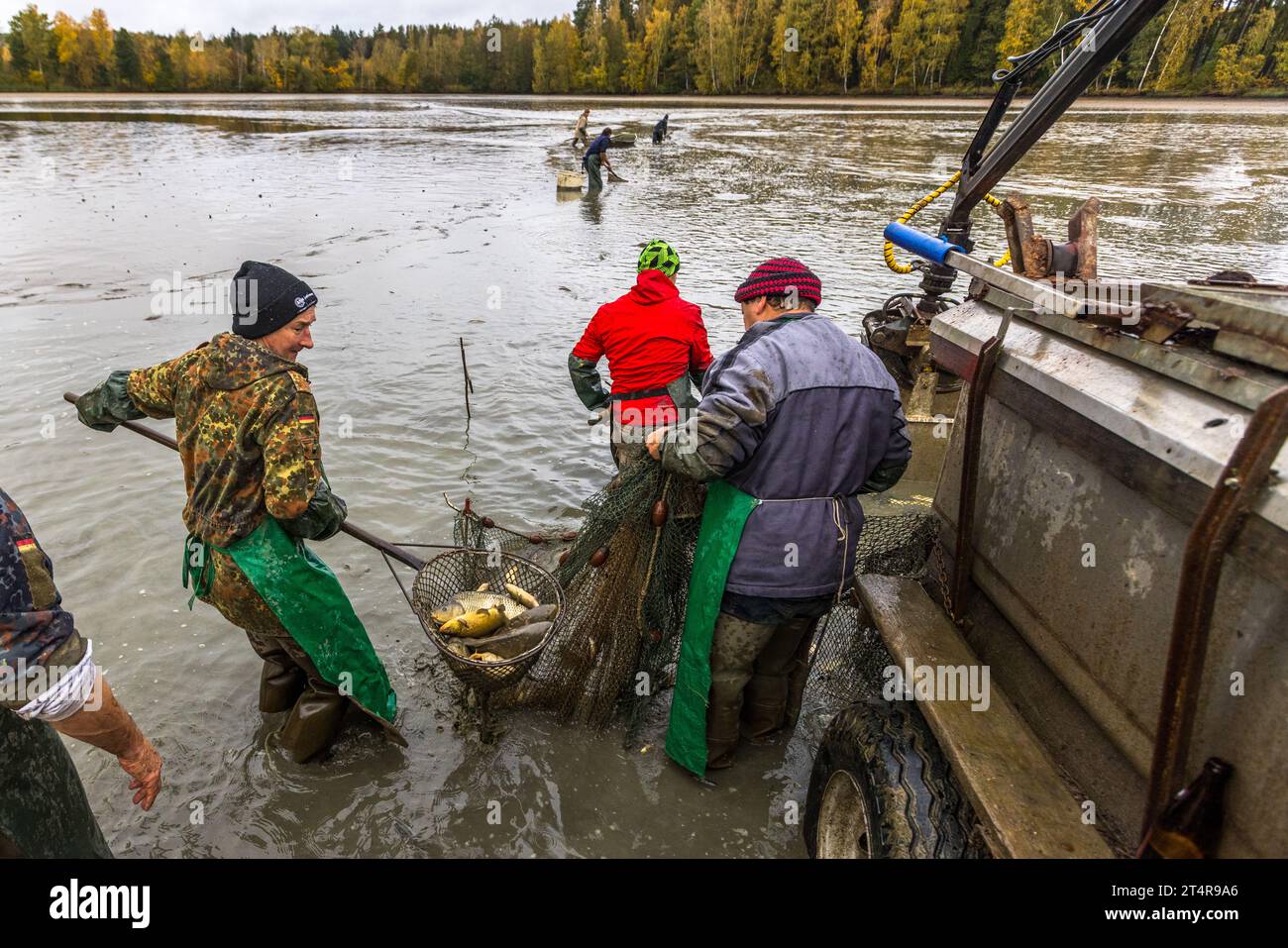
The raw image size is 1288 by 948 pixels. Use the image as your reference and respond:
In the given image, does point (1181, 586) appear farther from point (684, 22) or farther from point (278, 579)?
point (684, 22)

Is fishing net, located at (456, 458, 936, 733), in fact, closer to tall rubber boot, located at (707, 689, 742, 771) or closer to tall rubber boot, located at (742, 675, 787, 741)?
tall rubber boot, located at (742, 675, 787, 741)

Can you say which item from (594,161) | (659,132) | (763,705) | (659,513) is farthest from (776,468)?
(659,132)

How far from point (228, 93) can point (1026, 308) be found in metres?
108

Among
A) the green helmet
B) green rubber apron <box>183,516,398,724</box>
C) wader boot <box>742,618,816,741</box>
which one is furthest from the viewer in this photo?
the green helmet

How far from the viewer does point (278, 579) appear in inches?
123

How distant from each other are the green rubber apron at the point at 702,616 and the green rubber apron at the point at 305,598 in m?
1.54

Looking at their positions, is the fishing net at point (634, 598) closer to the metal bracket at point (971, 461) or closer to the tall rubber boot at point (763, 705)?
the tall rubber boot at point (763, 705)

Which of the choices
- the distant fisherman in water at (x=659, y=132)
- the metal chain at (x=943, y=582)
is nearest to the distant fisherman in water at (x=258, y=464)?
the metal chain at (x=943, y=582)

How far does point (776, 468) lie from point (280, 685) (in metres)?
2.80

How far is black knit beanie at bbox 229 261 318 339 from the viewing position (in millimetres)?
2984

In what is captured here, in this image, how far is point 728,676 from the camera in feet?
11.0

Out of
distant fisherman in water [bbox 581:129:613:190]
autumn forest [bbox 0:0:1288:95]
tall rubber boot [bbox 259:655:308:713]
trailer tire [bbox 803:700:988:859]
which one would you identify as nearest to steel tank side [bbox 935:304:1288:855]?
trailer tire [bbox 803:700:988:859]

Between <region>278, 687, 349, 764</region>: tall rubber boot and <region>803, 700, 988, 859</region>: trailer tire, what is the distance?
2318 mm

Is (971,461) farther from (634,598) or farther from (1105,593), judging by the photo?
(634,598)
